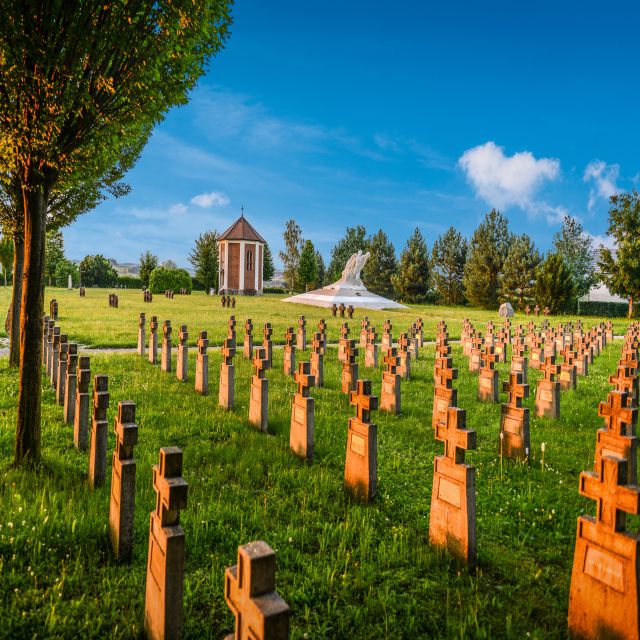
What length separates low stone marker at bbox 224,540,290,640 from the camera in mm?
1624

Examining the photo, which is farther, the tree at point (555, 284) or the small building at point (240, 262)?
the small building at point (240, 262)

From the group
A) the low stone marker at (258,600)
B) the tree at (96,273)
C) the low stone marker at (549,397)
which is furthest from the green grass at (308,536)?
the tree at (96,273)

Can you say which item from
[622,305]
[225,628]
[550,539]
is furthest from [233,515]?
[622,305]

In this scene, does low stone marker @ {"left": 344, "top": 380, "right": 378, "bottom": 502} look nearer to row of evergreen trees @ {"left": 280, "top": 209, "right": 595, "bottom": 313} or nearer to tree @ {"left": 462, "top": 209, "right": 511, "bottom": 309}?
row of evergreen trees @ {"left": 280, "top": 209, "right": 595, "bottom": 313}

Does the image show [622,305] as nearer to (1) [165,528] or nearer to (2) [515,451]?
(2) [515,451]

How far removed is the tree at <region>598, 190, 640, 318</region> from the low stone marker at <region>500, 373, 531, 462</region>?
120ft

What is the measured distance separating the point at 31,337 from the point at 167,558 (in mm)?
3262

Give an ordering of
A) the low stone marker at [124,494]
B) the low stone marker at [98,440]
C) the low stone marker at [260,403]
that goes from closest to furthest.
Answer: the low stone marker at [124,494] < the low stone marker at [98,440] < the low stone marker at [260,403]

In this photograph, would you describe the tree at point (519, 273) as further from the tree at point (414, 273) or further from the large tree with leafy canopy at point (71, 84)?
the large tree with leafy canopy at point (71, 84)

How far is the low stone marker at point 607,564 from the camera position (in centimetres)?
234

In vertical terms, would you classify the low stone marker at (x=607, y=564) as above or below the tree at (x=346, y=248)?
below

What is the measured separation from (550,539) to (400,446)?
7.29 ft

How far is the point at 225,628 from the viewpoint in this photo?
2623 mm

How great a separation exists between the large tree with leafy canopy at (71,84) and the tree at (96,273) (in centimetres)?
8283
